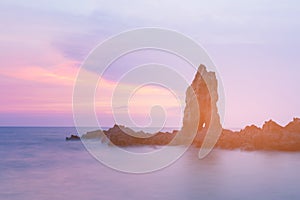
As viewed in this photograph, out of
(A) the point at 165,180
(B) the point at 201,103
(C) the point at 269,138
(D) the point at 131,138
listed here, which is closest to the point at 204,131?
(B) the point at 201,103

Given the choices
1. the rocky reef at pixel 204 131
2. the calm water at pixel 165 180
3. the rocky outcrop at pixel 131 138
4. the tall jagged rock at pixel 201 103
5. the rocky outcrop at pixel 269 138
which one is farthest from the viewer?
the tall jagged rock at pixel 201 103

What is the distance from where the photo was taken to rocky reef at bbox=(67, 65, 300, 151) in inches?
2013

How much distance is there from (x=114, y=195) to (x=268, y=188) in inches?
425

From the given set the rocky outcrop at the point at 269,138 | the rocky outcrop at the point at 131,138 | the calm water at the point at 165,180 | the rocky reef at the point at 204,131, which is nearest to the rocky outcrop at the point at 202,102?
the rocky reef at the point at 204,131

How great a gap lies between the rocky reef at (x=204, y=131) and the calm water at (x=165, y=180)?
1107cm

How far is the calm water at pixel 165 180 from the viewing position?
2349cm

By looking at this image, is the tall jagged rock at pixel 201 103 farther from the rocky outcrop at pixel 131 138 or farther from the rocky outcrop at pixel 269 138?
the rocky outcrop at pixel 269 138

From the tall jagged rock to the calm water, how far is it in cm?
2436

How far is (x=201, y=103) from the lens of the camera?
66.1 meters

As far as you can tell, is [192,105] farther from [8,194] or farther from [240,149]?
[8,194]

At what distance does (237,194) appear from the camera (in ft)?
76.6

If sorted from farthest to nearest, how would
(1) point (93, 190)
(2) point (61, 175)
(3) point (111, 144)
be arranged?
(3) point (111, 144) < (2) point (61, 175) < (1) point (93, 190)

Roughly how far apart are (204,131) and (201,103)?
658 cm

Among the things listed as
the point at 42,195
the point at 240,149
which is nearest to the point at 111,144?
the point at 240,149
